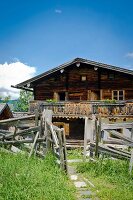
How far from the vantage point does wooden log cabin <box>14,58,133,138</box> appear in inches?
1005

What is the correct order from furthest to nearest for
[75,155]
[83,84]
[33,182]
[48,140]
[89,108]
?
[83,84] < [89,108] < [75,155] < [48,140] < [33,182]

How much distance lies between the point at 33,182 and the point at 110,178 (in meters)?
2.70

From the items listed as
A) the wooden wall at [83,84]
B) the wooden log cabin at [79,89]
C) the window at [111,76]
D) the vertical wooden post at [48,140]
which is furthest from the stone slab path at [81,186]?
the window at [111,76]

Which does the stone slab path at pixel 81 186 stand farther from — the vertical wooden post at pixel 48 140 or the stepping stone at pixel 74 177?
the vertical wooden post at pixel 48 140

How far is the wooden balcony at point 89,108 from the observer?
24.3m

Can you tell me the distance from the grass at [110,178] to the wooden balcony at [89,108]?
14.1 meters

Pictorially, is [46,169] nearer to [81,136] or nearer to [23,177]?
[23,177]

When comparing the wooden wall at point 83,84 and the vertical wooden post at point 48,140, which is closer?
the vertical wooden post at point 48,140

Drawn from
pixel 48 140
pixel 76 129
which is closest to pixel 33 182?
pixel 48 140

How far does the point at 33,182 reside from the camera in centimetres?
733

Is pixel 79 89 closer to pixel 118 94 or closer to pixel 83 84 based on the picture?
pixel 83 84

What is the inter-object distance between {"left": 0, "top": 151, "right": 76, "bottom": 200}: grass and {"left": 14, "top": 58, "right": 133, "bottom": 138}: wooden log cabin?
629 inches

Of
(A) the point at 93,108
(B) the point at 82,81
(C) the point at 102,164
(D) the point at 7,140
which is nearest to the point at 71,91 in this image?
Result: (B) the point at 82,81

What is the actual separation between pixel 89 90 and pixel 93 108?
4.47 meters
